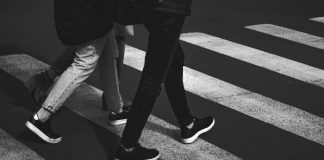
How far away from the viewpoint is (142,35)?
28.4ft

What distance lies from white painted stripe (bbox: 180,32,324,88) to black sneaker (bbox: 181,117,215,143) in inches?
78.0

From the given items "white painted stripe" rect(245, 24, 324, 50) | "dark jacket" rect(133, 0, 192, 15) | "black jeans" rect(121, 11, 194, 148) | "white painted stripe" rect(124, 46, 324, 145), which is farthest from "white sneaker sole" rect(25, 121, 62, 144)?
"white painted stripe" rect(245, 24, 324, 50)

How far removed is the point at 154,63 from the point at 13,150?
128cm

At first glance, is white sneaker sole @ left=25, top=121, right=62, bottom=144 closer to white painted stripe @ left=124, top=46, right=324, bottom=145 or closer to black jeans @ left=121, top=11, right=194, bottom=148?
black jeans @ left=121, top=11, right=194, bottom=148

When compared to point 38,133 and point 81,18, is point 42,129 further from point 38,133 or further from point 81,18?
point 81,18

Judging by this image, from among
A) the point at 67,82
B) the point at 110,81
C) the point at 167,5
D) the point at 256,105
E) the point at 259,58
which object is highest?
the point at 167,5

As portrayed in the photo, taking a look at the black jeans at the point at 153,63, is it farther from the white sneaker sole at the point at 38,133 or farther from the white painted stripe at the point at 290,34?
the white painted stripe at the point at 290,34

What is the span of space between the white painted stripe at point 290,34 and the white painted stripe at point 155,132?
347 centimetres

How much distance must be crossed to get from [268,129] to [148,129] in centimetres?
97

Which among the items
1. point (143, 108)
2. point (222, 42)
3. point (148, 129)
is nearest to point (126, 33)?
point (148, 129)

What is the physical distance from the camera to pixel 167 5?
159 inches

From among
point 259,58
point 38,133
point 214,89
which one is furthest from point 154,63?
point 259,58

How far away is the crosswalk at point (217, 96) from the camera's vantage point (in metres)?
4.89

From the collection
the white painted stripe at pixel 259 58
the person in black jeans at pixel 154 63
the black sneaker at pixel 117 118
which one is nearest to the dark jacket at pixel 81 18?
the person in black jeans at pixel 154 63
